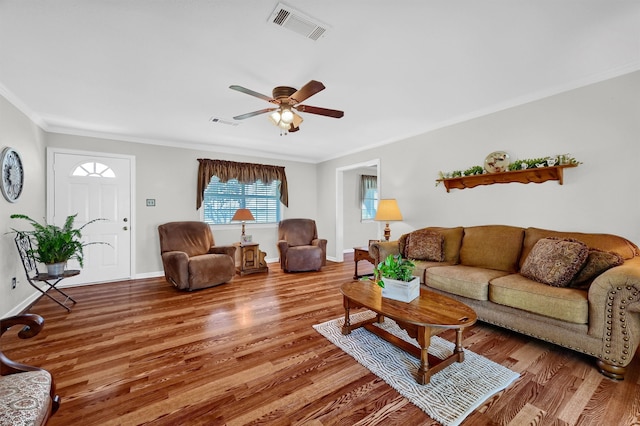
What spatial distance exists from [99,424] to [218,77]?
2692mm

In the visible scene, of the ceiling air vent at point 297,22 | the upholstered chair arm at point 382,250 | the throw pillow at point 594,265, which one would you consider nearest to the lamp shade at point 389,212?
the upholstered chair arm at point 382,250

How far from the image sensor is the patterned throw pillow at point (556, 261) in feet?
7.28

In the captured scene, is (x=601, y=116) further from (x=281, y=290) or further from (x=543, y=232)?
(x=281, y=290)

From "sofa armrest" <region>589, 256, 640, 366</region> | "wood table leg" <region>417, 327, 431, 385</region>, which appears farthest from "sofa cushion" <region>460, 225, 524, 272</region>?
"wood table leg" <region>417, 327, 431, 385</region>

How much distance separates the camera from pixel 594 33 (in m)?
1.99

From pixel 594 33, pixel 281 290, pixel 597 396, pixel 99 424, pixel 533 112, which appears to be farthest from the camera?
pixel 281 290

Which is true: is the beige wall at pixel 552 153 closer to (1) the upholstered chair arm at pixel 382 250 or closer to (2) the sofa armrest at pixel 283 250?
(1) the upholstered chair arm at pixel 382 250

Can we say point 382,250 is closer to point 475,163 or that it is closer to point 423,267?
point 423,267

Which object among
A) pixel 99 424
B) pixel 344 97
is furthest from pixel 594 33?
pixel 99 424

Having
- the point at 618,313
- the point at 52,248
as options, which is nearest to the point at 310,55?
the point at 618,313

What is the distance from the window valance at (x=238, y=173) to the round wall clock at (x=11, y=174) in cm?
224

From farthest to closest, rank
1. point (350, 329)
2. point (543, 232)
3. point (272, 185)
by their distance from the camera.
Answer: point (272, 185) → point (543, 232) → point (350, 329)

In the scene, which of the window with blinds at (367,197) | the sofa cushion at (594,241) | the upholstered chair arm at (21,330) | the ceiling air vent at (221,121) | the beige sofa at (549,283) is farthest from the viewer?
the window with blinds at (367,197)

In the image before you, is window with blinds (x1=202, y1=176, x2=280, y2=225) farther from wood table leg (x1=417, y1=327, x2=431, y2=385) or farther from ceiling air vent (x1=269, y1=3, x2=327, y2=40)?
wood table leg (x1=417, y1=327, x2=431, y2=385)
